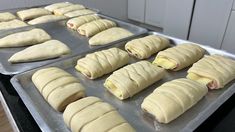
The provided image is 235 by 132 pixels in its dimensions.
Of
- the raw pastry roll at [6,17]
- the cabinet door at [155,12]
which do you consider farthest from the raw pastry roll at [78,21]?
the cabinet door at [155,12]

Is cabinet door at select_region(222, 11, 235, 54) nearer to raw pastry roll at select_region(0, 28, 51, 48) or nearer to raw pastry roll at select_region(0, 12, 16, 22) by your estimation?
raw pastry roll at select_region(0, 28, 51, 48)

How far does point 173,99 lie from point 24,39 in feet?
2.67

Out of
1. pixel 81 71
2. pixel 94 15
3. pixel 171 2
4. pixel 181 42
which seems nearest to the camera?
pixel 81 71

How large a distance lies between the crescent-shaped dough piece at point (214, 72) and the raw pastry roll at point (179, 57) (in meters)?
0.07

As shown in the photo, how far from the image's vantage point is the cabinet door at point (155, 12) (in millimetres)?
2762

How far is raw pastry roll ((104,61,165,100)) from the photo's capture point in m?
0.76

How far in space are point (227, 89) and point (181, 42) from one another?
38cm

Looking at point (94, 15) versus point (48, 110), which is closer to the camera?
point (48, 110)

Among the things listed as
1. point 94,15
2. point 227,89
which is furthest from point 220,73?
point 94,15

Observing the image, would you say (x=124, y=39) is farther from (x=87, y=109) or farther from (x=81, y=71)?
(x=87, y=109)

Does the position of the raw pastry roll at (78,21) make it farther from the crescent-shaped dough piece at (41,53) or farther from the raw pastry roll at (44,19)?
the crescent-shaped dough piece at (41,53)

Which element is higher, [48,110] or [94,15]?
[94,15]

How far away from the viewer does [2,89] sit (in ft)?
2.59

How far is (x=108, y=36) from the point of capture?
3.88ft
